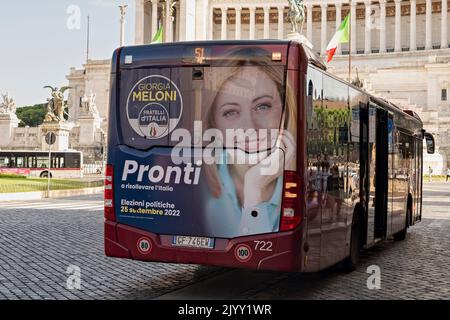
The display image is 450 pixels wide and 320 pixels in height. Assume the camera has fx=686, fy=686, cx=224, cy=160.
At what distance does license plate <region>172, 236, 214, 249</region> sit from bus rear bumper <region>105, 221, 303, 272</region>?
5 cm

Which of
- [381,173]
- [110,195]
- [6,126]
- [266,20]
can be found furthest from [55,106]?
[266,20]

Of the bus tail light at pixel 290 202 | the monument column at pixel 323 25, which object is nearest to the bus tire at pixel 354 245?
the bus tail light at pixel 290 202

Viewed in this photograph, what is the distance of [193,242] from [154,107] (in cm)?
159

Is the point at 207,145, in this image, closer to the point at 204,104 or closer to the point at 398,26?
the point at 204,104

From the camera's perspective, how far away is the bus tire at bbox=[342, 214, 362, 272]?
991cm

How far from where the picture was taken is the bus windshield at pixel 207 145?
7367 mm

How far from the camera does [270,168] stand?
7.34m

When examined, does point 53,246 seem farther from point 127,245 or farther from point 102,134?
point 102,134

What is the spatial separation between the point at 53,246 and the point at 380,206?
5751 mm

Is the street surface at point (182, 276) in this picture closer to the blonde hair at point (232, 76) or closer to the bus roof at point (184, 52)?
the blonde hair at point (232, 76)

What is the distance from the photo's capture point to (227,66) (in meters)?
7.55

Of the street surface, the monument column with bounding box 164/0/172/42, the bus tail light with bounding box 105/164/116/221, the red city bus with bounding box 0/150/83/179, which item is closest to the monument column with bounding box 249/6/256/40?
the monument column with bounding box 164/0/172/42

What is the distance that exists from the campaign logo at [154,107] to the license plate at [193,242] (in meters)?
1.18
